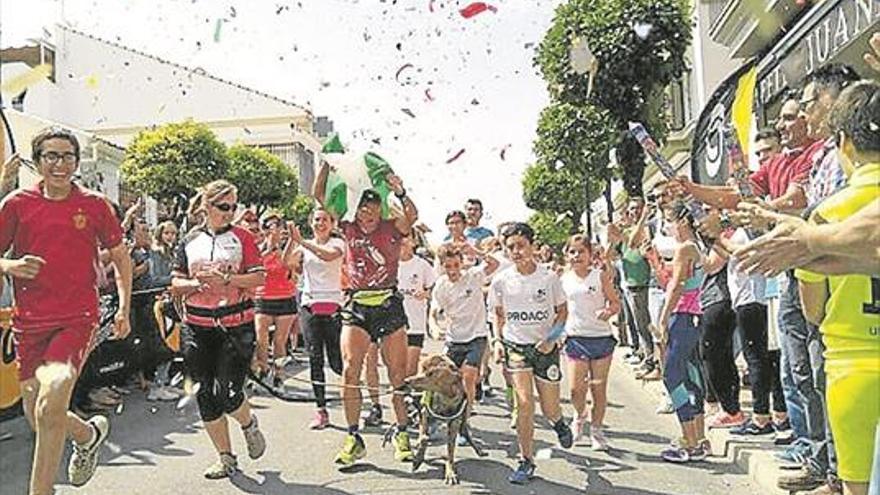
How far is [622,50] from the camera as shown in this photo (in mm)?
19625

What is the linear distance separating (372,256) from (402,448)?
4.47 feet

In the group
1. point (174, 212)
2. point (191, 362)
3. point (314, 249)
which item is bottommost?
point (191, 362)

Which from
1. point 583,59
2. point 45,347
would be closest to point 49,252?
point 45,347

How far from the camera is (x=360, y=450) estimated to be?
23.3ft

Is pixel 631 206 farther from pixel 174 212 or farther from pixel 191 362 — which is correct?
pixel 174 212

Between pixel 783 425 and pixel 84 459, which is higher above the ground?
pixel 84 459

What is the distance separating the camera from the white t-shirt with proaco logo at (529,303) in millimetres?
7219

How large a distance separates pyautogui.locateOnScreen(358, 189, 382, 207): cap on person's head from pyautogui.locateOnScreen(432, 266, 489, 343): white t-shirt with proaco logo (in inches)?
51.3

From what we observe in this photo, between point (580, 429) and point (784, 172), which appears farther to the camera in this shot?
point (580, 429)

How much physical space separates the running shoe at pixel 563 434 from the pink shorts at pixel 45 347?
330 centimetres

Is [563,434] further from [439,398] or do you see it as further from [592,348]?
[439,398]

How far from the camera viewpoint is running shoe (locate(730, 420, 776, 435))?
777 cm

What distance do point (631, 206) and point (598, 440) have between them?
467 centimetres

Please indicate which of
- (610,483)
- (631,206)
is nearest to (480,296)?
(610,483)
